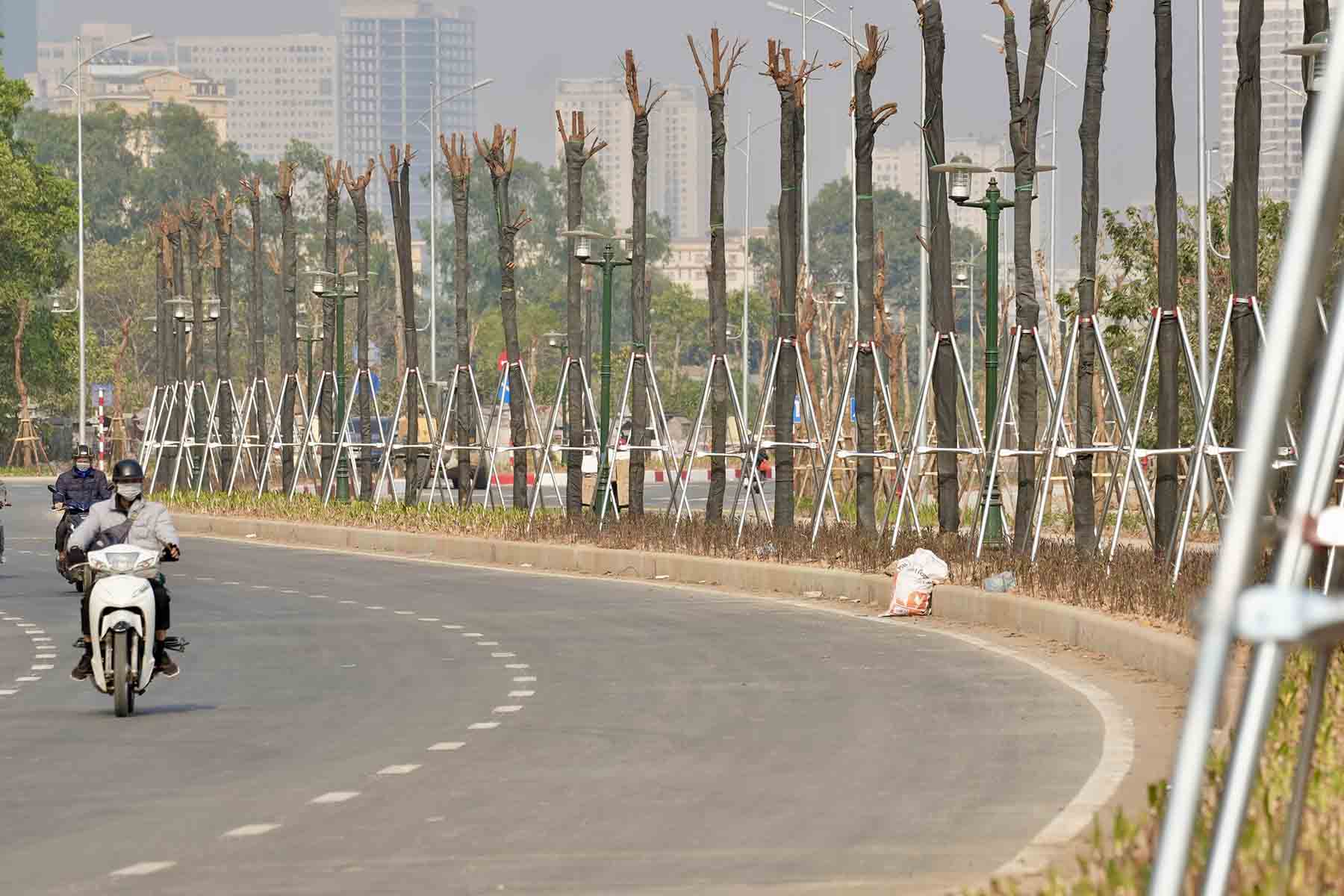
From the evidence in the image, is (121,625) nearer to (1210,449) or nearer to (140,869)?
(140,869)

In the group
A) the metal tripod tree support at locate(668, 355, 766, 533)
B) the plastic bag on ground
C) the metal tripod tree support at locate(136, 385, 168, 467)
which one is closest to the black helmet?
the plastic bag on ground

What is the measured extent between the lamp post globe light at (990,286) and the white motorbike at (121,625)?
39.5 ft

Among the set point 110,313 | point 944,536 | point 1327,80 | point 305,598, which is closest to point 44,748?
point 1327,80

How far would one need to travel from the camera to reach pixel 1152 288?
1709 inches

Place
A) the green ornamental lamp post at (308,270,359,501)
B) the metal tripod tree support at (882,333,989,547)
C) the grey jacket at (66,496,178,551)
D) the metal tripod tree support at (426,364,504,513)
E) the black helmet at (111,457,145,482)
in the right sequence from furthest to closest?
the green ornamental lamp post at (308,270,359,501)
the metal tripod tree support at (426,364,504,513)
the metal tripod tree support at (882,333,989,547)
the black helmet at (111,457,145,482)
the grey jacket at (66,496,178,551)

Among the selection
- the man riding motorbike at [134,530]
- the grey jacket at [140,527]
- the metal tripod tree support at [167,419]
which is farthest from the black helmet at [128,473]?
the metal tripod tree support at [167,419]

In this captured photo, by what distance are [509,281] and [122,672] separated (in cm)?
2613

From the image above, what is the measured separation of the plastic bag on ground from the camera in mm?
23203

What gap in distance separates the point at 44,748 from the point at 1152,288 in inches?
1253

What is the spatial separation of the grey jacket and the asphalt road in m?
1.04

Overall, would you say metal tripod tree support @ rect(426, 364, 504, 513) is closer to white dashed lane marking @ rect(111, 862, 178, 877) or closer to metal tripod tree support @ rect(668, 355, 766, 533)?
metal tripod tree support @ rect(668, 355, 766, 533)

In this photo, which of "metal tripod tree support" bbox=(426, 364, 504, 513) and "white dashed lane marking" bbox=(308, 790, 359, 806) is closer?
"white dashed lane marking" bbox=(308, 790, 359, 806)

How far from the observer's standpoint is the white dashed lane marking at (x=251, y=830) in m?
10.6

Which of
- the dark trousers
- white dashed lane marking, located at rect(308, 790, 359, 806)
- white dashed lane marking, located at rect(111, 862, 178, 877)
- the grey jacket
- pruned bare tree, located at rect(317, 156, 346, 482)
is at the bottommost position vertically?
white dashed lane marking, located at rect(308, 790, 359, 806)
